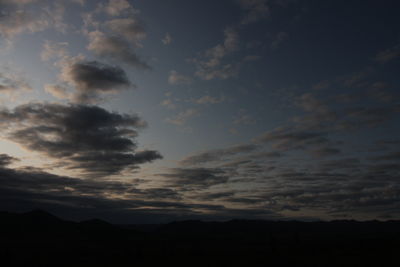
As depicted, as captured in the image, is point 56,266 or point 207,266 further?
point 56,266

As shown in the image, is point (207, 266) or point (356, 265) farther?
point (207, 266)

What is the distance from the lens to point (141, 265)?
276 feet

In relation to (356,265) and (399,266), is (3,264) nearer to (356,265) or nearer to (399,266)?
(356,265)

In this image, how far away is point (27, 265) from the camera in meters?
88.5

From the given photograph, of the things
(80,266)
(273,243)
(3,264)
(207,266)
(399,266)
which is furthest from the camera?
(273,243)

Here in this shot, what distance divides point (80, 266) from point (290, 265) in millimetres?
52714

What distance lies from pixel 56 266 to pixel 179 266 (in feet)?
117

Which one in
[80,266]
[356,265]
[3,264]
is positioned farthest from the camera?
[3,264]

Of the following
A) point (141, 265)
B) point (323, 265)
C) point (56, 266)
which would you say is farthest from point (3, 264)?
point (323, 265)

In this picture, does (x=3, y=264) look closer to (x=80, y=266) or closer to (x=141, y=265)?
(x=80, y=266)

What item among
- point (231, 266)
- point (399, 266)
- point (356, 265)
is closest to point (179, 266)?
point (231, 266)

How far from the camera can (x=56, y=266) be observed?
286 ft

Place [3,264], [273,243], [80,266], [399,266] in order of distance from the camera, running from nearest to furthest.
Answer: [399,266], [80,266], [3,264], [273,243]

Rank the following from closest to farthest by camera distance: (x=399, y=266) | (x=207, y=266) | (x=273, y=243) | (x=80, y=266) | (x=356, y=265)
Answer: (x=399, y=266) < (x=356, y=265) < (x=207, y=266) < (x=80, y=266) < (x=273, y=243)
